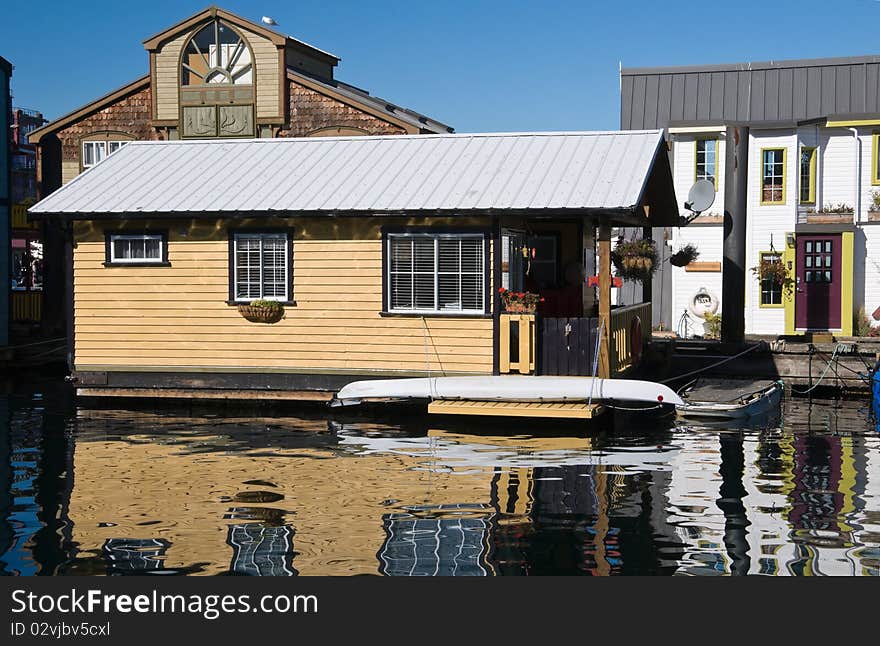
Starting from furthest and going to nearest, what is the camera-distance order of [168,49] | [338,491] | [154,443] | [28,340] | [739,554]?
[168,49] < [28,340] < [154,443] < [338,491] < [739,554]

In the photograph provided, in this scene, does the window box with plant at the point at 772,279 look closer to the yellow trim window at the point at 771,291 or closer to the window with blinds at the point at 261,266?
the yellow trim window at the point at 771,291

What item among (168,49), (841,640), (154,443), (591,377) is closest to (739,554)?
(841,640)

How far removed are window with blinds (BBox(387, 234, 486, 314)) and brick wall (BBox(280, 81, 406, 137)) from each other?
1519 centimetres

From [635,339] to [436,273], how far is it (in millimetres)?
4693

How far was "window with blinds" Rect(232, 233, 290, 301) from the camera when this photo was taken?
856 inches

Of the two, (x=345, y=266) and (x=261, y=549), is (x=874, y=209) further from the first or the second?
(x=261, y=549)

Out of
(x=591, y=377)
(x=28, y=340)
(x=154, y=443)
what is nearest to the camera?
(x=154, y=443)

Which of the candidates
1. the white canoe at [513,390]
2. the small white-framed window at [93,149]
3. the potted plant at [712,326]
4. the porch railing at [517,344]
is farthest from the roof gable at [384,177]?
the small white-framed window at [93,149]

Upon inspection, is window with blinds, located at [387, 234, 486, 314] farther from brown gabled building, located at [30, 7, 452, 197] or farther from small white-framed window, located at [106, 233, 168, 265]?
brown gabled building, located at [30, 7, 452, 197]

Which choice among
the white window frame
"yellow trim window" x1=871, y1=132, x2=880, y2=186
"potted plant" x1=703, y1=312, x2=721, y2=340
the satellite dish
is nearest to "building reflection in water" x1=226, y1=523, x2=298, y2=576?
the white window frame

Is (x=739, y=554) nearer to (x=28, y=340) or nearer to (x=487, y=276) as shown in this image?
(x=487, y=276)

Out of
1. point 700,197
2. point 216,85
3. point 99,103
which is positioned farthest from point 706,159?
point 99,103

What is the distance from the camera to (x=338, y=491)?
46.2 feet

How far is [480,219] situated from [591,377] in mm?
3443
